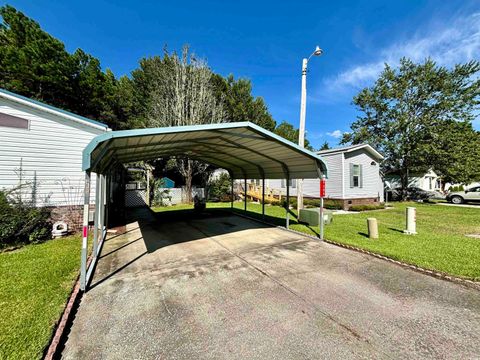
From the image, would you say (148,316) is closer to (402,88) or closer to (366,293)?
(366,293)

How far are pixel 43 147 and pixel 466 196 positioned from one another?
28391 mm

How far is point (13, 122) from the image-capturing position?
23.9ft

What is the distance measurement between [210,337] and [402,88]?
27218 mm

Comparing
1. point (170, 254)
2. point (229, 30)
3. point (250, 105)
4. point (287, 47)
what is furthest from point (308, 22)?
point (170, 254)

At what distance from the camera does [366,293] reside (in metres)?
3.90

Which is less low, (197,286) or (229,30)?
(229,30)

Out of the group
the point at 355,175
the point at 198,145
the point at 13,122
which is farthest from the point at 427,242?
the point at 13,122

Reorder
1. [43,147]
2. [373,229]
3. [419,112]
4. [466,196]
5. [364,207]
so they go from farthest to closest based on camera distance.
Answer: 1. [419,112]
2. [466,196]
3. [364,207]
4. [43,147]
5. [373,229]

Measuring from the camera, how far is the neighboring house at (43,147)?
7172 millimetres

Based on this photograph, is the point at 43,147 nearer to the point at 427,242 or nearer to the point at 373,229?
the point at 373,229


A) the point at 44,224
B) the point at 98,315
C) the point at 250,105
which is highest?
the point at 250,105

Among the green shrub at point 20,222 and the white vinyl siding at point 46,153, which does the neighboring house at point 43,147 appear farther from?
the green shrub at point 20,222

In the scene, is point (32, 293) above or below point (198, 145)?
below

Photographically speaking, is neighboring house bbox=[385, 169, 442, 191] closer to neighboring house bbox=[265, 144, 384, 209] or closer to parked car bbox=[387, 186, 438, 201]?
parked car bbox=[387, 186, 438, 201]
